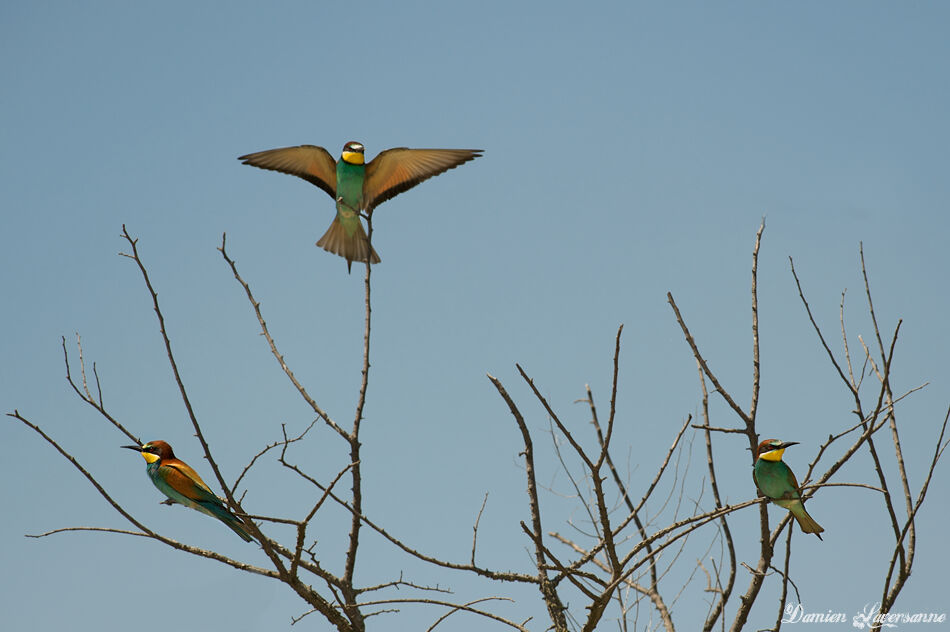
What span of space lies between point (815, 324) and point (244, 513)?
221 centimetres

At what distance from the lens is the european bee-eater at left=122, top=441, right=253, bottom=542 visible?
3.62m

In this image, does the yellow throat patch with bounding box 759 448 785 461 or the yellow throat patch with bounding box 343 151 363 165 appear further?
the yellow throat patch with bounding box 343 151 363 165

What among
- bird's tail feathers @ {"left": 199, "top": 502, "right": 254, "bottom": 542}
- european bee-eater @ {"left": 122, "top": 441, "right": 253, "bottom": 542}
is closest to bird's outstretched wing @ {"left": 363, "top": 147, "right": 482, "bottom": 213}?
european bee-eater @ {"left": 122, "top": 441, "right": 253, "bottom": 542}

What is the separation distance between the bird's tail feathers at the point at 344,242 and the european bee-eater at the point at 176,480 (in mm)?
1881

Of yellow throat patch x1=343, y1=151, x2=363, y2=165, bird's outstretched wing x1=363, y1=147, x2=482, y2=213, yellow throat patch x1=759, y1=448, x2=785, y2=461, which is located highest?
yellow throat patch x1=343, y1=151, x2=363, y2=165

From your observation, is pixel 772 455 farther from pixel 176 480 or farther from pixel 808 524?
pixel 176 480

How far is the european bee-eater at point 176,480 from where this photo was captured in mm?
3621

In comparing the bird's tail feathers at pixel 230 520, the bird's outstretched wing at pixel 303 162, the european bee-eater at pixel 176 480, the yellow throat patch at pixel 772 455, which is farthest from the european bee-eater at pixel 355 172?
the yellow throat patch at pixel 772 455

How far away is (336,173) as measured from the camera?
18.7ft

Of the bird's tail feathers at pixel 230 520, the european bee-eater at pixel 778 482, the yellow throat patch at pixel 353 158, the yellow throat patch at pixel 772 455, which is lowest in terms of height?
the bird's tail feathers at pixel 230 520

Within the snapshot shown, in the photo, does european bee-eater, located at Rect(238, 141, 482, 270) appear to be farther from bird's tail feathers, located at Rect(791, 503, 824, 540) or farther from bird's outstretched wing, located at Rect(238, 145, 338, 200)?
bird's tail feathers, located at Rect(791, 503, 824, 540)

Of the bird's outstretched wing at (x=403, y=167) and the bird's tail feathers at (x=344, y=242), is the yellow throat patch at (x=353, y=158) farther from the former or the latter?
the bird's tail feathers at (x=344, y=242)

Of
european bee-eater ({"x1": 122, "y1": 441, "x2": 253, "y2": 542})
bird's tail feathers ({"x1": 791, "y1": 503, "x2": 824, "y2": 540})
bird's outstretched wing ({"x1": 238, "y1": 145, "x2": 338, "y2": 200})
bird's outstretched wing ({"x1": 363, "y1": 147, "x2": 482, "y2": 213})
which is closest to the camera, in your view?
european bee-eater ({"x1": 122, "y1": 441, "x2": 253, "y2": 542})

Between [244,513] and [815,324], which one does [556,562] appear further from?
[815,324]
